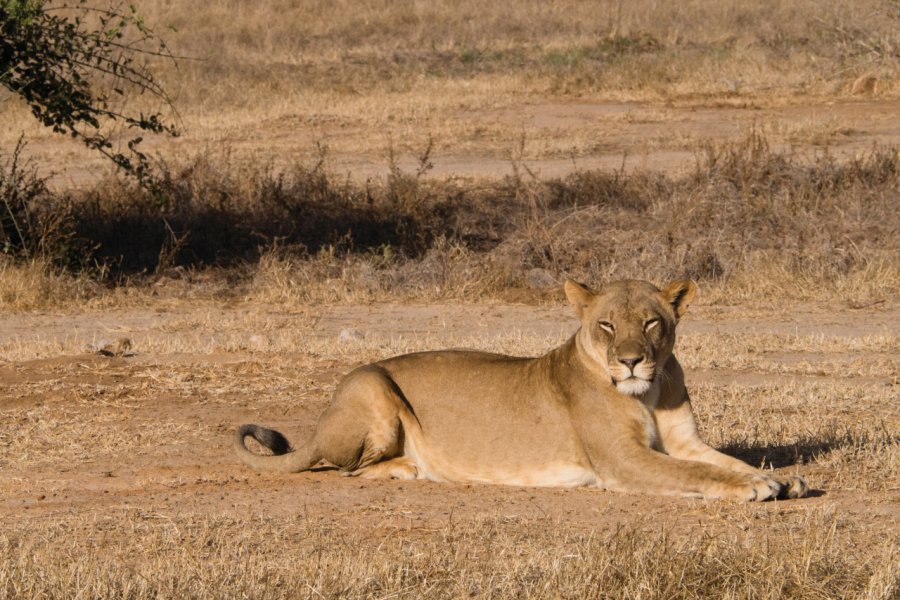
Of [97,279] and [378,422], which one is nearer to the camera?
[378,422]

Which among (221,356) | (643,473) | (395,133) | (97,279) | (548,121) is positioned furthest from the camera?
(548,121)

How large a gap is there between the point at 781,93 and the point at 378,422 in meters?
20.4

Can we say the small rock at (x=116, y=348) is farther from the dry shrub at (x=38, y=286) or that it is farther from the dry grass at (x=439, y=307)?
the dry shrub at (x=38, y=286)

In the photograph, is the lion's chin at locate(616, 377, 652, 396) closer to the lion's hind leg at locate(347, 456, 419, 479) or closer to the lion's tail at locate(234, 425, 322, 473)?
the lion's hind leg at locate(347, 456, 419, 479)

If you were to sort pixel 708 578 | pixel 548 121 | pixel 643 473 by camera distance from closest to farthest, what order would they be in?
pixel 708 578 → pixel 643 473 → pixel 548 121

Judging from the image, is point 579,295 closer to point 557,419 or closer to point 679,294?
point 679,294

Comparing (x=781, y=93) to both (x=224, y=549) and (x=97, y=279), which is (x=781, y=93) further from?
(x=224, y=549)

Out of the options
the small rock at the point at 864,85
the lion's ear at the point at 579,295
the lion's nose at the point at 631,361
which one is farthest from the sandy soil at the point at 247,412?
the small rock at the point at 864,85

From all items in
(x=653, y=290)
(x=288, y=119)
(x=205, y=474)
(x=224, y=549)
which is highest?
(x=653, y=290)

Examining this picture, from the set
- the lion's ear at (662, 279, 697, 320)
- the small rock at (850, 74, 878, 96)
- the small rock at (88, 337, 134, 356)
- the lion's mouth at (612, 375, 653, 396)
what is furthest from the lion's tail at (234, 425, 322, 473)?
the small rock at (850, 74, 878, 96)

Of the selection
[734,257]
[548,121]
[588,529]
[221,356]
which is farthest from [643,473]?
[548,121]

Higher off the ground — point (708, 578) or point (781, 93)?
point (708, 578)

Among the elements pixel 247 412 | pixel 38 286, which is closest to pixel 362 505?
pixel 247 412

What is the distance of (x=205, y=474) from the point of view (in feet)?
24.0
